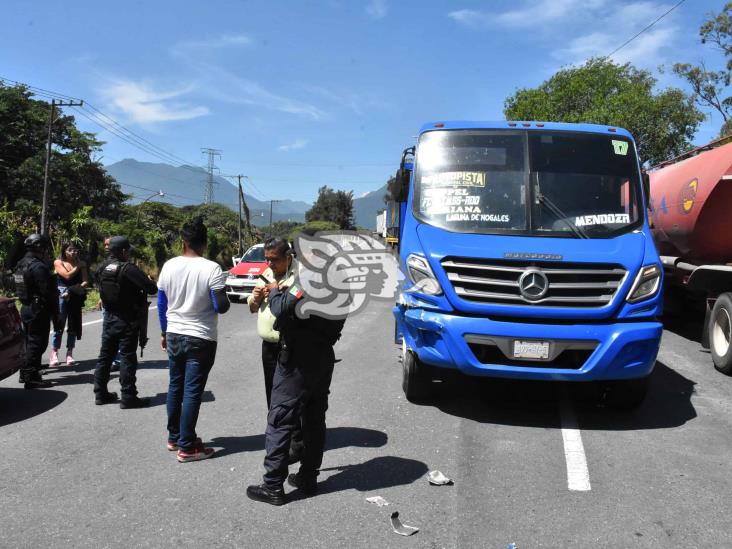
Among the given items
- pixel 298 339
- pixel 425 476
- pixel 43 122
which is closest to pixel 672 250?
pixel 425 476

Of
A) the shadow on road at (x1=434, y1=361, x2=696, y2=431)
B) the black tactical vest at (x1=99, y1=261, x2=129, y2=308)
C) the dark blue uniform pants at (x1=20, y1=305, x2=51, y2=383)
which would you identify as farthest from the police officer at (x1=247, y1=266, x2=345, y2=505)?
the dark blue uniform pants at (x1=20, y1=305, x2=51, y2=383)

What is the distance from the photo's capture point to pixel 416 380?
5.79 metres

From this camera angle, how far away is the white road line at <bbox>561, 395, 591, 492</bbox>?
404 centimetres

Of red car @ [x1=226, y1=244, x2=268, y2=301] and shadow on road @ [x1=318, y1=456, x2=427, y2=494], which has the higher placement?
red car @ [x1=226, y1=244, x2=268, y2=301]

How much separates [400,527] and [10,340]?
450 cm

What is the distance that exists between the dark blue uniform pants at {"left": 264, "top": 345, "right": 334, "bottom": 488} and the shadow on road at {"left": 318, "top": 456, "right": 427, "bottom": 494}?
0.83ft

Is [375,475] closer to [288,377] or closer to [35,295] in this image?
[288,377]

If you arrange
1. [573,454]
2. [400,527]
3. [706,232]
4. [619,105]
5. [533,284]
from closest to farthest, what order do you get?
[400,527] < [573,454] < [533,284] < [706,232] < [619,105]

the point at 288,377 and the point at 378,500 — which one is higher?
the point at 288,377

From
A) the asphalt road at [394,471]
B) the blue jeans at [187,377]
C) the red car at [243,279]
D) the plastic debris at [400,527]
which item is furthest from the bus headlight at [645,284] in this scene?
the red car at [243,279]

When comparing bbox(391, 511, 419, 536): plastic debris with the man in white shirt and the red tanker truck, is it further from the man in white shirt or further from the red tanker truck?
the red tanker truck

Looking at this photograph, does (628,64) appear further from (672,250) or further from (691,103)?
(672,250)

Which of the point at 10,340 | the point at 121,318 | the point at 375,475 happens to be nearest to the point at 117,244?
the point at 121,318

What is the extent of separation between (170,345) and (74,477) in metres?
1.04
